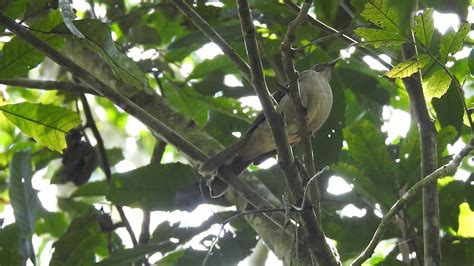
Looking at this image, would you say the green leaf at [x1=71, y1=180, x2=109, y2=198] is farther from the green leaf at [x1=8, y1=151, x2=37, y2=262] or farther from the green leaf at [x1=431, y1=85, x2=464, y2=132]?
the green leaf at [x1=431, y1=85, x2=464, y2=132]

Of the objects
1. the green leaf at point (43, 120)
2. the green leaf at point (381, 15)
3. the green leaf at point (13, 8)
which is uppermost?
the green leaf at point (13, 8)

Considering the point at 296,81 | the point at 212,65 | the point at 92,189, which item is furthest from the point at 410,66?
the point at 92,189

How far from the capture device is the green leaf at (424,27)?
2415 mm

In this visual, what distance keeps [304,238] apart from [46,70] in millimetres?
3148

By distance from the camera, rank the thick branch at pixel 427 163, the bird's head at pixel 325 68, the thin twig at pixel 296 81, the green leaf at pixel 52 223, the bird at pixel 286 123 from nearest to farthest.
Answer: the thin twig at pixel 296 81 → the thick branch at pixel 427 163 → the bird at pixel 286 123 → the bird's head at pixel 325 68 → the green leaf at pixel 52 223

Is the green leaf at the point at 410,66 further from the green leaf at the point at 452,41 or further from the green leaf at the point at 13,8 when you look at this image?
the green leaf at the point at 13,8

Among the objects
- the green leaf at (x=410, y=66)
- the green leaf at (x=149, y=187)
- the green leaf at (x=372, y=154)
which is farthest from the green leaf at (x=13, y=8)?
the green leaf at (x=372, y=154)

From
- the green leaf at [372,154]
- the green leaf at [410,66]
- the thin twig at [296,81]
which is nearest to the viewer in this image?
the thin twig at [296,81]

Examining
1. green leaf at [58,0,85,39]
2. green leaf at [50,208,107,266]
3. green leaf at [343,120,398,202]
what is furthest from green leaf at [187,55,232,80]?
green leaf at [58,0,85,39]

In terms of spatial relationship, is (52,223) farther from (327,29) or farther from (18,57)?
(327,29)

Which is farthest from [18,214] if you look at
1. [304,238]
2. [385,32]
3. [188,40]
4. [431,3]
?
[431,3]

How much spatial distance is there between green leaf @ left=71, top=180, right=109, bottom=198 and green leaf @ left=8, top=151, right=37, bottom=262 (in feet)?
1.96

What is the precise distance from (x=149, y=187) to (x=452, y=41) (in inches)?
67.5

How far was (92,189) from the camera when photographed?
4.38 meters
